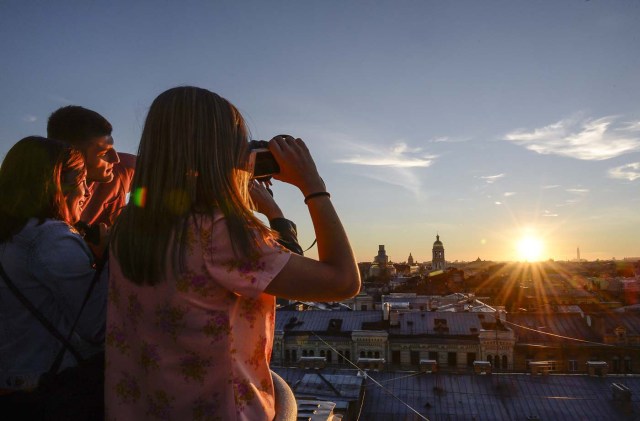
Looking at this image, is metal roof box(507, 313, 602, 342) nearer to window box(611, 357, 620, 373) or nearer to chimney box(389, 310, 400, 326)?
window box(611, 357, 620, 373)

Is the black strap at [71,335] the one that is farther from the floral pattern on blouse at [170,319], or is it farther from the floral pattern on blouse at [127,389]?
the floral pattern on blouse at [170,319]

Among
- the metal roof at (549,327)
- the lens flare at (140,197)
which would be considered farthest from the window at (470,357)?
the lens flare at (140,197)

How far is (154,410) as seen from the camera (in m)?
1.64

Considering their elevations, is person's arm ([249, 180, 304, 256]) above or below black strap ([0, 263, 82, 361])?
above

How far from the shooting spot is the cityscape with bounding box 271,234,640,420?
17266 mm

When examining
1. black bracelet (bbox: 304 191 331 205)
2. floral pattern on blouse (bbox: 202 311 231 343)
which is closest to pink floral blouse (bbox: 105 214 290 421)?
floral pattern on blouse (bbox: 202 311 231 343)

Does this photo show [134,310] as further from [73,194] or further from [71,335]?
[73,194]

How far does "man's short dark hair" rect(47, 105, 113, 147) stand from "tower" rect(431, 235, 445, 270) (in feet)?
389

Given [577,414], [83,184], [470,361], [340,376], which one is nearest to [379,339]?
[470,361]

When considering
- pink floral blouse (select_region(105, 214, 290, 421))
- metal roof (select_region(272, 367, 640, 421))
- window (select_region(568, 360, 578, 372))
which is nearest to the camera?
pink floral blouse (select_region(105, 214, 290, 421))

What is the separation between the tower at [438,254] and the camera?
118375 mm

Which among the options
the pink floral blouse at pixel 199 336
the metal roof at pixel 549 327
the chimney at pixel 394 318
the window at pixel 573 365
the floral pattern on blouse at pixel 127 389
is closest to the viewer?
the pink floral blouse at pixel 199 336

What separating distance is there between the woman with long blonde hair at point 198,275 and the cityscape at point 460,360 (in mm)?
2708

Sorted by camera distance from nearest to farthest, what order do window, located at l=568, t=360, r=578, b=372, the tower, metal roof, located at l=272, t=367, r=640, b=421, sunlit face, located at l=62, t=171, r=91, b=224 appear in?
sunlit face, located at l=62, t=171, r=91, b=224 → metal roof, located at l=272, t=367, r=640, b=421 → window, located at l=568, t=360, r=578, b=372 → the tower
